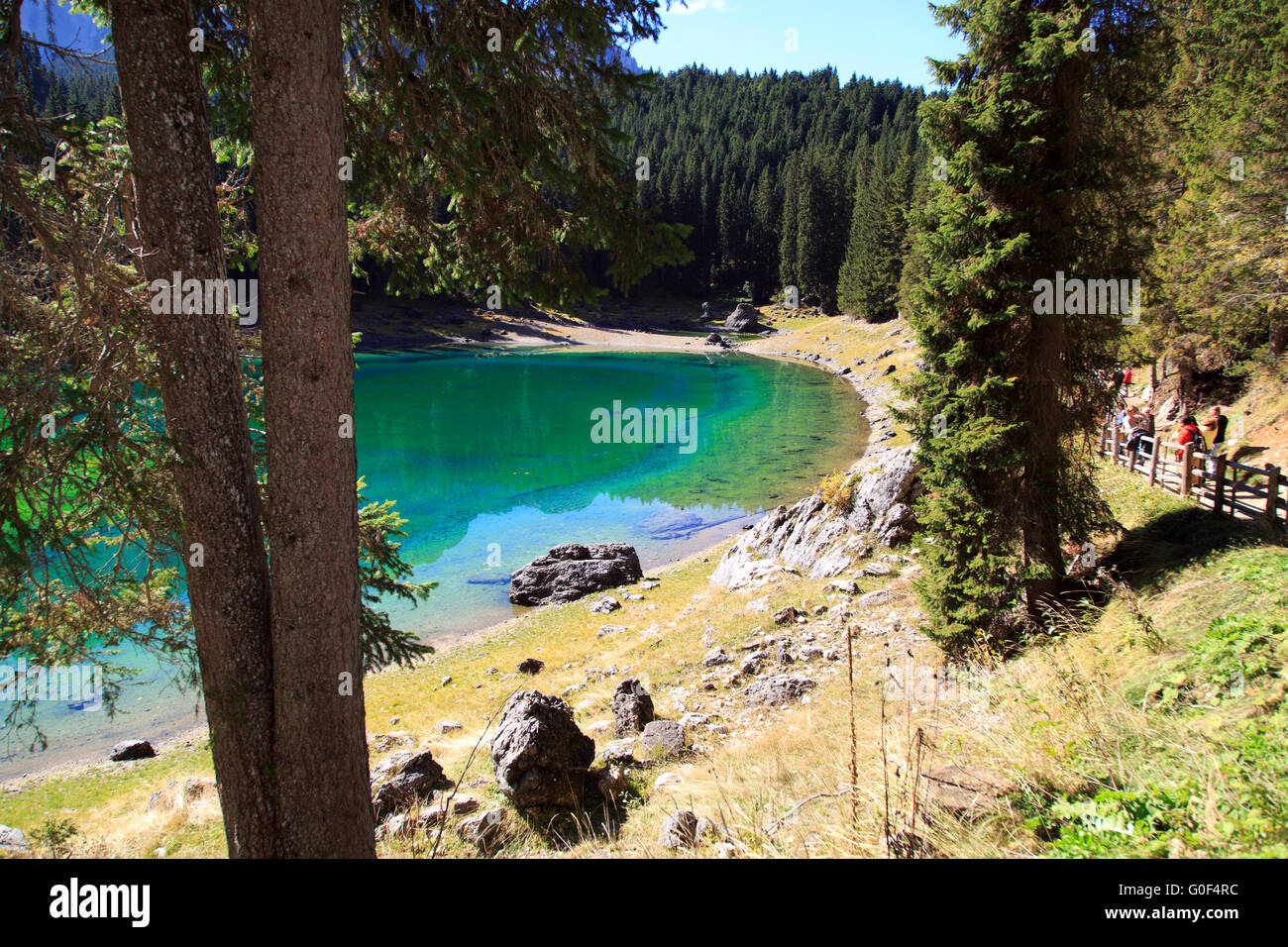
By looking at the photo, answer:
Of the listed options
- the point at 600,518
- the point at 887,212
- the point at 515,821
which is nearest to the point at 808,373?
the point at 887,212

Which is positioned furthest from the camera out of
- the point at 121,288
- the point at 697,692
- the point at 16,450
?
the point at 697,692

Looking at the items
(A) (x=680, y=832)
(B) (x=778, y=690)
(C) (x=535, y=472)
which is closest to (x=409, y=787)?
(A) (x=680, y=832)

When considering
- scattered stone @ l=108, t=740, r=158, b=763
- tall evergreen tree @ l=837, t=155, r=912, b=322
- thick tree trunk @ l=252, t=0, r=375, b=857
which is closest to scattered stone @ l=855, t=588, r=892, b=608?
thick tree trunk @ l=252, t=0, r=375, b=857

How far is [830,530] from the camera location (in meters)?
16.2

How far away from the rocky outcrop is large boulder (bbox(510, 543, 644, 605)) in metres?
3.12

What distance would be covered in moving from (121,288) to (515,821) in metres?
5.94

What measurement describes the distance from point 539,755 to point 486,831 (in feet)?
3.26

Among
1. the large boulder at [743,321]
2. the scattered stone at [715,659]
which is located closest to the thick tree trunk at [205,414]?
the scattered stone at [715,659]

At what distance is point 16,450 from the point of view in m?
3.52

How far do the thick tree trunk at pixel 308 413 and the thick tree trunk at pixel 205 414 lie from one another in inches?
8.3

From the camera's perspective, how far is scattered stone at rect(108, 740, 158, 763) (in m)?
12.0

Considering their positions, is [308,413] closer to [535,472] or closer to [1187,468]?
[1187,468]

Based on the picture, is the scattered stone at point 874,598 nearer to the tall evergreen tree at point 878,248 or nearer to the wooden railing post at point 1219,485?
the wooden railing post at point 1219,485
